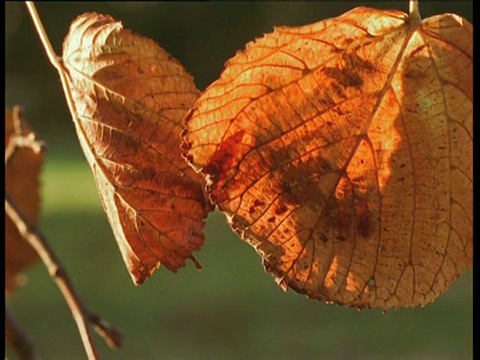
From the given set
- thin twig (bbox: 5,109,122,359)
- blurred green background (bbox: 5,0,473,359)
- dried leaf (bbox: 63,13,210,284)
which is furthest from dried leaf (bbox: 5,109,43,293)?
blurred green background (bbox: 5,0,473,359)

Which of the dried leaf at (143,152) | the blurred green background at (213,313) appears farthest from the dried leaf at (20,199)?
the blurred green background at (213,313)

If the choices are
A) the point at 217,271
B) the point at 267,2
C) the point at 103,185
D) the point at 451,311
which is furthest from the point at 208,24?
the point at 103,185

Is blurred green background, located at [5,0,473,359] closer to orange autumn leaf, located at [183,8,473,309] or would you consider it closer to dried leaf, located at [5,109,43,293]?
dried leaf, located at [5,109,43,293]

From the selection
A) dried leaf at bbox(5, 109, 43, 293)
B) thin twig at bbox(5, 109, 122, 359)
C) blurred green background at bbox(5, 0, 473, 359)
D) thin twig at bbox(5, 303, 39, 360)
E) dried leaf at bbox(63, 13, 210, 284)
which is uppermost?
dried leaf at bbox(63, 13, 210, 284)

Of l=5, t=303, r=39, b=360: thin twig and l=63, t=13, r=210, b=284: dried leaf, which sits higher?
l=63, t=13, r=210, b=284: dried leaf

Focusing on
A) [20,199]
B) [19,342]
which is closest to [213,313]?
[20,199]

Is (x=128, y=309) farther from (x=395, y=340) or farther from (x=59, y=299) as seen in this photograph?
(x=395, y=340)
